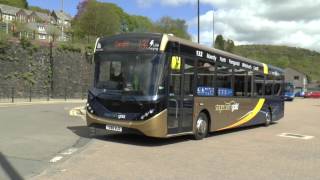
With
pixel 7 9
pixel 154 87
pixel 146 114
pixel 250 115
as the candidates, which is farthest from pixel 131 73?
pixel 7 9

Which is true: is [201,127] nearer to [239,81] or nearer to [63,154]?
[239,81]

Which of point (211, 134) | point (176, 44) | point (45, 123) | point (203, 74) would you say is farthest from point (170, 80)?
point (45, 123)

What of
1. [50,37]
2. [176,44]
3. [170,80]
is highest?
[50,37]

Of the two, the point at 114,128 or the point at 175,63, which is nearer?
the point at 114,128

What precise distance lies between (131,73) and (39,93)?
37.7 m

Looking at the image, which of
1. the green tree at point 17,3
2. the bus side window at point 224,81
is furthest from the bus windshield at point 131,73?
the green tree at point 17,3

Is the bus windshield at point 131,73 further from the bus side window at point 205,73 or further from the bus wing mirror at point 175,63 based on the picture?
the bus side window at point 205,73

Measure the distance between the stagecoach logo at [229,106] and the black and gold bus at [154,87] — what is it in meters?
0.23

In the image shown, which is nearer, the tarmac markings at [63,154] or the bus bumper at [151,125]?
the tarmac markings at [63,154]

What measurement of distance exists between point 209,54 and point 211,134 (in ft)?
10.0

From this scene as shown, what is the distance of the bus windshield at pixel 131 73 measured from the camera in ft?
45.5

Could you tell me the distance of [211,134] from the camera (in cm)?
1850

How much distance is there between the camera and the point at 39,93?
50406mm

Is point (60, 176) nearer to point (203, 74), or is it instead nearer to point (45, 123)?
point (203, 74)
